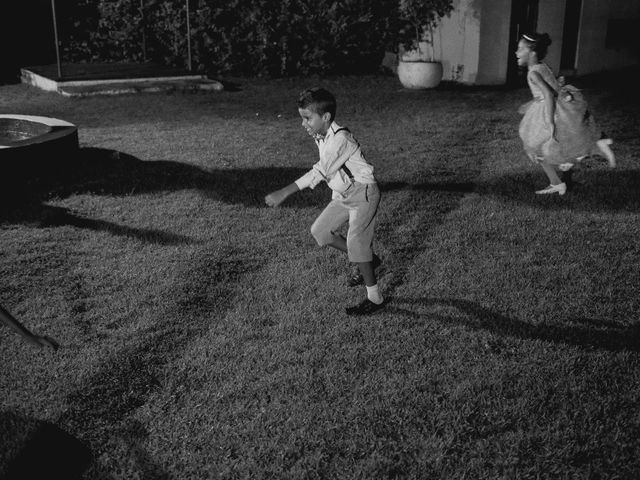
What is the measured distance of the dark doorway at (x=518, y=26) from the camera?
612 inches

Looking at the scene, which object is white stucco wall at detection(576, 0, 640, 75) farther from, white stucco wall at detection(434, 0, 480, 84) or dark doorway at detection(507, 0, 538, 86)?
white stucco wall at detection(434, 0, 480, 84)

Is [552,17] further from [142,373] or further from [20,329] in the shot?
[20,329]

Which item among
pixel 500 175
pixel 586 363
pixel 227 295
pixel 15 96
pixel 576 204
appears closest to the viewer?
pixel 586 363

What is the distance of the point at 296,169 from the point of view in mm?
8102

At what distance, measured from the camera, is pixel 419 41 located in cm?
1625

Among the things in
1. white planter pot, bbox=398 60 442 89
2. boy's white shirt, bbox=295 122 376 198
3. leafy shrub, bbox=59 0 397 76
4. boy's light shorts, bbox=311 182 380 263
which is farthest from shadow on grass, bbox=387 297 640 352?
leafy shrub, bbox=59 0 397 76

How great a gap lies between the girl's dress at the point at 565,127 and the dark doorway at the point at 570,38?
11.1 metres

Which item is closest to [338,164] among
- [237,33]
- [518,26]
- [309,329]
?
[309,329]

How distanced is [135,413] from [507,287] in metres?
2.84

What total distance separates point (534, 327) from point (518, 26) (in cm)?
1350

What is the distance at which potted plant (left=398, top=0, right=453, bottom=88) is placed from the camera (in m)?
15.0

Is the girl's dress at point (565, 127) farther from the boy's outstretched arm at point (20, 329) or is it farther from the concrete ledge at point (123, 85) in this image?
the concrete ledge at point (123, 85)

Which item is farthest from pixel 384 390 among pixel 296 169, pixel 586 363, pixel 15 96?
pixel 15 96

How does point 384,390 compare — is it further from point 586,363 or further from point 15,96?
point 15,96
